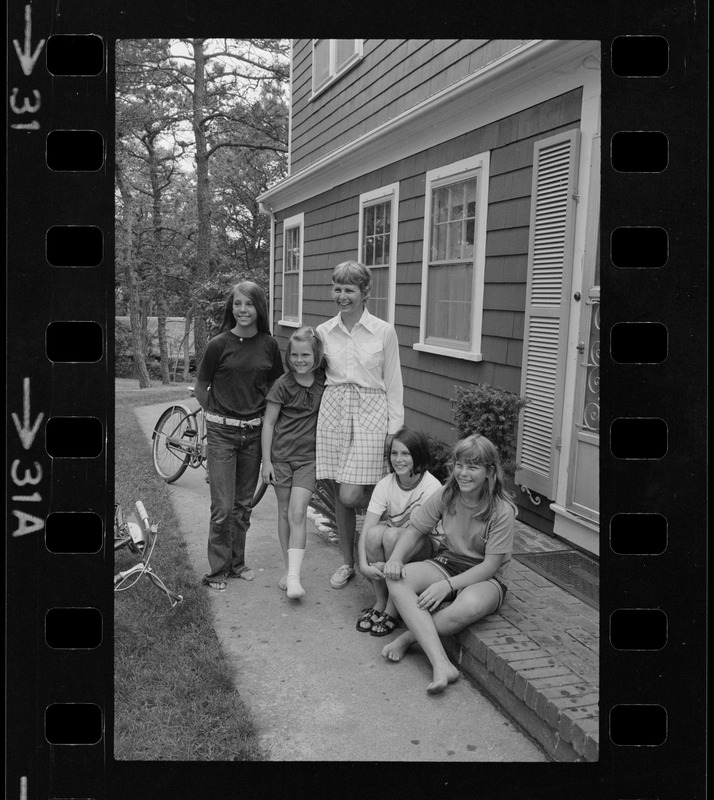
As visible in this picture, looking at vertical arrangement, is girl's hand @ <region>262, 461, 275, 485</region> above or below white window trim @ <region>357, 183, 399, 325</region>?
below

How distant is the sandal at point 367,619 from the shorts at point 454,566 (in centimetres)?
37

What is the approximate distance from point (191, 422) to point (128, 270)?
2.51 meters

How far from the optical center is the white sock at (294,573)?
3565 mm

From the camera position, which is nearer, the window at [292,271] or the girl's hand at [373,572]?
the girl's hand at [373,572]

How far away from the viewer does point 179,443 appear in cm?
471

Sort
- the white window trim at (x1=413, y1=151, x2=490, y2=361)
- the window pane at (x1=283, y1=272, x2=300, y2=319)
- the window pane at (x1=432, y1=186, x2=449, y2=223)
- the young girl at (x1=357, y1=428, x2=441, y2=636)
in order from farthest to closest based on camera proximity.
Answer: the window pane at (x1=283, y1=272, x2=300, y2=319) < the window pane at (x1=432, y1=186, x2=449, y2=223) < the white window trim at (x1=413, y1=151, x2=490, y2=361) < the young girl at (x1=357, y1=428, x2=441, y2=636)

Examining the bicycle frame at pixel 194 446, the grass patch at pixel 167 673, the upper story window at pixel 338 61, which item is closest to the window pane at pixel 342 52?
the upper story window at pixel 338 61

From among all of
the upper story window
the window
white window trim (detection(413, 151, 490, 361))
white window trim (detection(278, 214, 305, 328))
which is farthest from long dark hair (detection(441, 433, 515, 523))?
the window

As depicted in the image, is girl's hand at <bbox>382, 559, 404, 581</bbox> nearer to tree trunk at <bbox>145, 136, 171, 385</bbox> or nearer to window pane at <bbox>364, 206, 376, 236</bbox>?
tree trunk at <bbox>145, 136, 171, 385</bbox>

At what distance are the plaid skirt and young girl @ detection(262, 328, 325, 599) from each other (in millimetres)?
77

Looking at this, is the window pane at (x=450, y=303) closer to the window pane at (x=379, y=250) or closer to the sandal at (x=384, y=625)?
the window pane at (x=379, y=250)

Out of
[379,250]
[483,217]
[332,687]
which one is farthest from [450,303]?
[332,687]

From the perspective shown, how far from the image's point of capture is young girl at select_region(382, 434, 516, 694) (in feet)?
9.87

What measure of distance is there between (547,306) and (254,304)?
1.72 m
